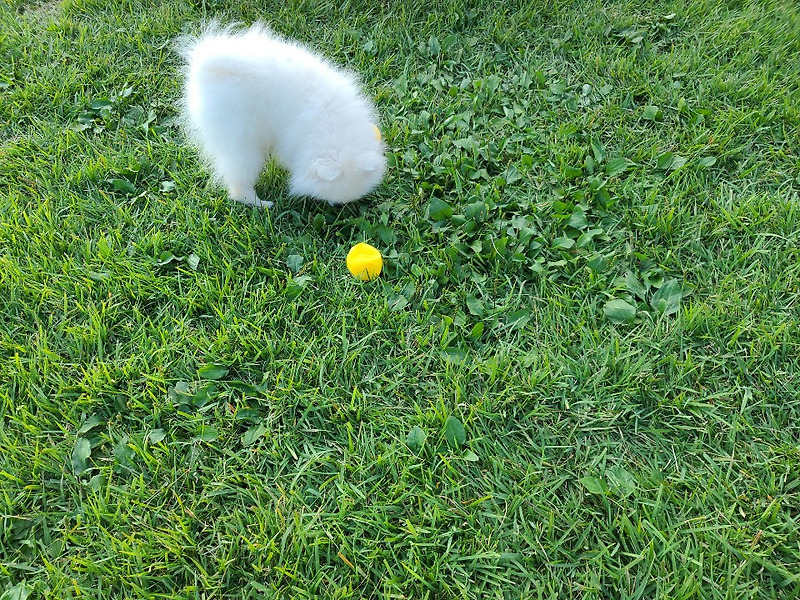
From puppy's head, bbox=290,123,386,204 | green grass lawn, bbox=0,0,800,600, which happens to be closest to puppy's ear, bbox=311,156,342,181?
puppy's head, bbox=290,123,386,204

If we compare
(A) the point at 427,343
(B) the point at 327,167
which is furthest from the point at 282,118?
(A) the point at 427,343

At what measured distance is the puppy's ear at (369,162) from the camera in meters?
1.89

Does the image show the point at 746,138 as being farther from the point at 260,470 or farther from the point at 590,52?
the point at 260,470

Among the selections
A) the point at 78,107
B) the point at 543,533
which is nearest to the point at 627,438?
the point at 543,533

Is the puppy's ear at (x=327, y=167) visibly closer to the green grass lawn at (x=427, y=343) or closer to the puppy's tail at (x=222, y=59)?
the green grass lawn at (x=427, y=343)

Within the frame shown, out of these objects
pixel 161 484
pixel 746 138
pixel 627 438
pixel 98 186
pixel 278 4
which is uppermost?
pixel 746 138

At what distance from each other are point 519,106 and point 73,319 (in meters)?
1.99

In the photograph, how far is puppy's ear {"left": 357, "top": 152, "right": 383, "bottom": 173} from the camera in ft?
6.20

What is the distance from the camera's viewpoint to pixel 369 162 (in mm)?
1902

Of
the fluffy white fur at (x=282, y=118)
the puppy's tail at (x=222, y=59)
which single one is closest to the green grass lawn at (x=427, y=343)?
the fluffy white fur at (x=282, y=118)

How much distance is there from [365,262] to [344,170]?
1.05 feet

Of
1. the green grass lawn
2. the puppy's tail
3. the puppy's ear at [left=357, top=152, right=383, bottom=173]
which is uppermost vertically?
the puppy's tail

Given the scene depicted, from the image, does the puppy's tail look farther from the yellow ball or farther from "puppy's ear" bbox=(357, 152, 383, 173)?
the yellow ball

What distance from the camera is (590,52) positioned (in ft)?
8.84
